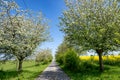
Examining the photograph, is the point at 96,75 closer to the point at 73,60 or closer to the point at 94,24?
the point at 94,24

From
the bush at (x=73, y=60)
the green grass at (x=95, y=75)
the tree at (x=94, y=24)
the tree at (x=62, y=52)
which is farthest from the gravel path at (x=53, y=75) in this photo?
the tree at (x=62, y=52)

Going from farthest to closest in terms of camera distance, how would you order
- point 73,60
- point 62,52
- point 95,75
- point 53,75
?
point 62,52 → point 73,60 → point 53,75 → point 95,75

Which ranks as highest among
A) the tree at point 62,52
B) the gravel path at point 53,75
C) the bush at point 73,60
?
the tree at point 62,52

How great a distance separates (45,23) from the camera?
34719 mm

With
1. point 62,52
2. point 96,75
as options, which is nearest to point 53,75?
point 96,75

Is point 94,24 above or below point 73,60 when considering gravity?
above

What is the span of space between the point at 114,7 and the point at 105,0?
5.24 feet

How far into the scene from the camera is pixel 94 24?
80.2 feet

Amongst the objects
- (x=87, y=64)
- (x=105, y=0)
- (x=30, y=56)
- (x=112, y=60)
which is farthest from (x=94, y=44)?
(x=112, y=60)

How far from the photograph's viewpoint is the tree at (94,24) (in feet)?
79.5

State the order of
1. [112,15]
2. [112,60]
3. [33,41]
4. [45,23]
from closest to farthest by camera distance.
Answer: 1. [112,15]
2. [33,41]
3. [45,23]
4. [112,60]

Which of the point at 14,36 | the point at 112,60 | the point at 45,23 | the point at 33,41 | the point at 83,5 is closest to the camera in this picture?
the point at 14,36

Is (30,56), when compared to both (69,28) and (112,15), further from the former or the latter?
(112,15)

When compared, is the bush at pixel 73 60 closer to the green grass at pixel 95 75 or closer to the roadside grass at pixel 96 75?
the green grass at pixel 95 75
